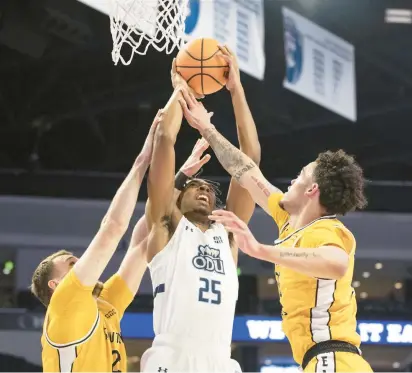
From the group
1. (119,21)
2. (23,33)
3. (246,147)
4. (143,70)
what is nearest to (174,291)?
(246,147)

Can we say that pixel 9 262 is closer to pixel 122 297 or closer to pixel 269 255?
pixel 122 297

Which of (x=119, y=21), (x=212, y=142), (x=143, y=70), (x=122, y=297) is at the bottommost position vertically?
(x=122, y=297)

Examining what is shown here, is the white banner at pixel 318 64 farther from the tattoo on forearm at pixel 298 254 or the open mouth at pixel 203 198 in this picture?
the tattoo on forearm at pixel 298 254

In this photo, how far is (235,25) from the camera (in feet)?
24.6

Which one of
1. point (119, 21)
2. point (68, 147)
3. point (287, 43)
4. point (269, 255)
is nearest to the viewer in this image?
point (269, 255)

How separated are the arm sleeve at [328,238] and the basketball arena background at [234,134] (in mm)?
4802

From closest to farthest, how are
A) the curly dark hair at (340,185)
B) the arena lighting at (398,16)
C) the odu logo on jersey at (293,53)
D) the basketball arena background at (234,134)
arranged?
the curly dark hair at (340,185) → the odu logo on jersey at (293,53) → the basketball arena background at (234,134) → the arena lighting at (398,16)

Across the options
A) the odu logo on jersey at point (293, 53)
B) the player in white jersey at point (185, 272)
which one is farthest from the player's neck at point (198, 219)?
the odu logo on jersey at point (293, 53)

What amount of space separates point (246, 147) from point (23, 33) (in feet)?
17.4

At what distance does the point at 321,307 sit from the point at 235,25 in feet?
15.5

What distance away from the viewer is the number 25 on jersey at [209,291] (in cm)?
365

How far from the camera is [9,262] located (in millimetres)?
10508

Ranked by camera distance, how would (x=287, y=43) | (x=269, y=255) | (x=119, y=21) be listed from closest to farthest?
(x=269, y=255)
(x=119, y=21)
(x=287, y=43)

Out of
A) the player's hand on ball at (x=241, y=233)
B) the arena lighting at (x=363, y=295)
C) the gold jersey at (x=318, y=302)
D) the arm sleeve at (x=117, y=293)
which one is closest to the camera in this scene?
the player's hand on ball at (x=241, y=233)
